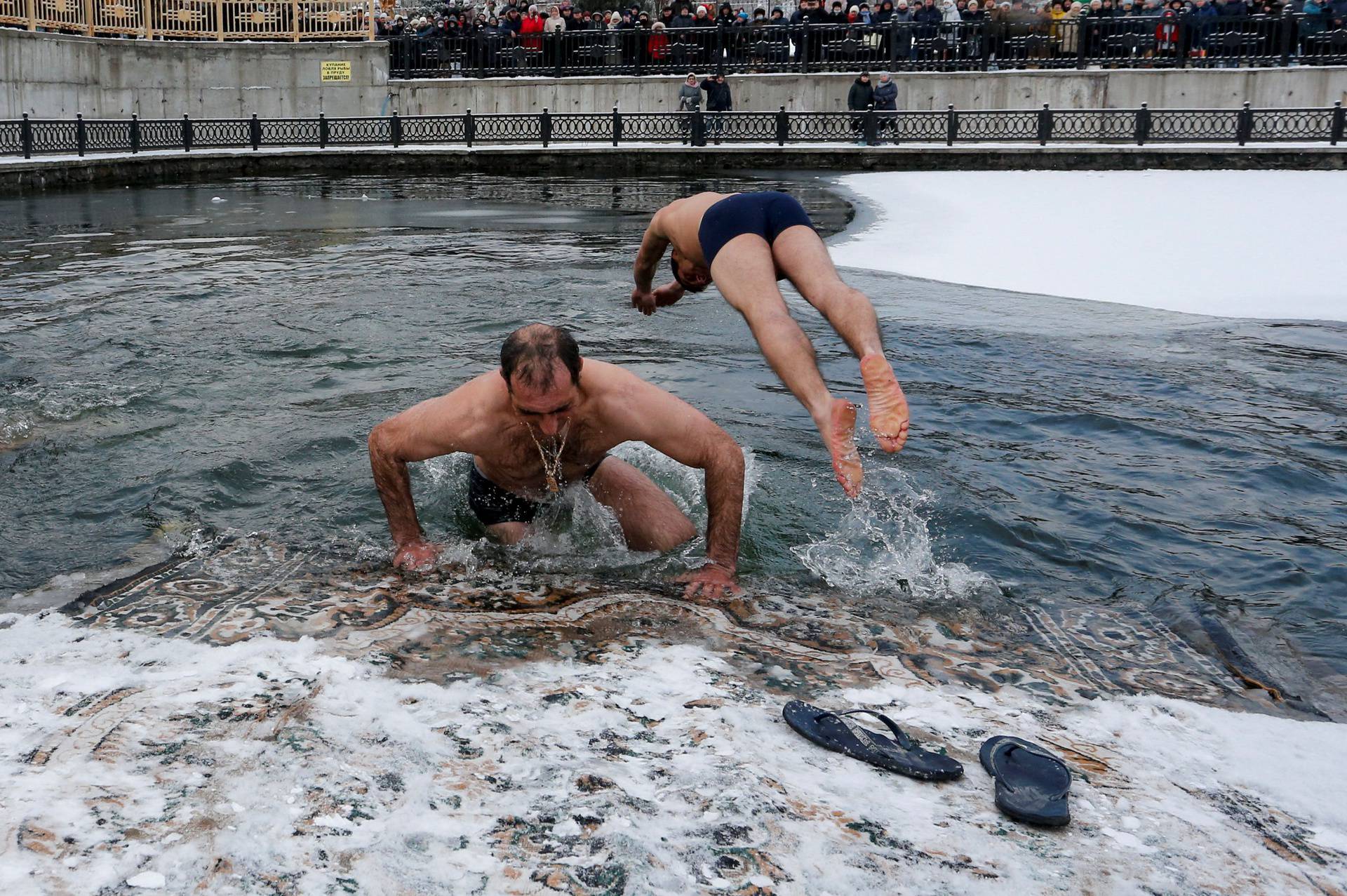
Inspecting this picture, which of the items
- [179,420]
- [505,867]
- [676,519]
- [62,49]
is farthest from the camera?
[62,49]

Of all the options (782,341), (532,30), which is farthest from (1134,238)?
(532,30)

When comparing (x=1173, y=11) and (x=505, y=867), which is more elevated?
(x=1173, y=11)

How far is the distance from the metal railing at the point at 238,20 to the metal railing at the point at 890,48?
5.23 feet

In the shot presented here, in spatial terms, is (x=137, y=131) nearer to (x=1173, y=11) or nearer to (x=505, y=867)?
(x=1173, y=11)

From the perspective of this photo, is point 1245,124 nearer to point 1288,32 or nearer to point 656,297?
point 1288,32

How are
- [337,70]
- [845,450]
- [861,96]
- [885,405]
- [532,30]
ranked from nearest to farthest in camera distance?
[885,405] < [845,450] < [861,96] < [532,30] < [337,70]

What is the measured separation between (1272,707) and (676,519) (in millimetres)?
2402

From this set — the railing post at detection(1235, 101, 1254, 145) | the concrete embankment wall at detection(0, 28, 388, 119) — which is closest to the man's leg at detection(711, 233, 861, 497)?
the railing post at detection(1235, 101, 1254, 145)

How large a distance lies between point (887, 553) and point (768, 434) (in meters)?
1.75

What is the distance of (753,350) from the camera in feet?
28.1

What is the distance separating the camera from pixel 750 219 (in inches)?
196

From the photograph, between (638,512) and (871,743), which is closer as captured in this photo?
(871,743)

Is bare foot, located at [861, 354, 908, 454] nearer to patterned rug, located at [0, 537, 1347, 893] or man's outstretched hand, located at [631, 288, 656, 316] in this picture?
patterned rug, located at [0, 537, 1347, 893]

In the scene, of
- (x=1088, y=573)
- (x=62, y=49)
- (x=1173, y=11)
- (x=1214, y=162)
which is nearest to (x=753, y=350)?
(x=1088, y=573)
